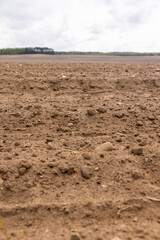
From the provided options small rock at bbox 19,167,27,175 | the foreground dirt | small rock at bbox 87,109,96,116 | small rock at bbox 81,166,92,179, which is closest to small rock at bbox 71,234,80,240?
the foreground dirt

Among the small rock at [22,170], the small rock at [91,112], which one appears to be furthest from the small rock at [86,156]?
the small rock at [91,112]

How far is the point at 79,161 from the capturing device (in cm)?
256

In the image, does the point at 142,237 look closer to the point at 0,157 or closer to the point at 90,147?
the point at 90,147

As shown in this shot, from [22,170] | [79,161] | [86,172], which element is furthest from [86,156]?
[22,170]

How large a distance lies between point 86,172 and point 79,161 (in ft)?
0.66

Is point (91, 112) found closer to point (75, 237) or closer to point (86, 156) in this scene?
point (86, 156)

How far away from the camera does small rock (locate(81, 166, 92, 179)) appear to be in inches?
93.4

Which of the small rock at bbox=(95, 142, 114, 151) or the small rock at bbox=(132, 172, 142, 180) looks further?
the small rock at bbox=(95, 142, 114, 151)

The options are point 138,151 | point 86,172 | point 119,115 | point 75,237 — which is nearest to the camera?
point 75,237

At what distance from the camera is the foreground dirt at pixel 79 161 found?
1.94 metres

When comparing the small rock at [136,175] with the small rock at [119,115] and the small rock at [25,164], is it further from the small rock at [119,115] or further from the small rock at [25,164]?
the small rock at [119,115]

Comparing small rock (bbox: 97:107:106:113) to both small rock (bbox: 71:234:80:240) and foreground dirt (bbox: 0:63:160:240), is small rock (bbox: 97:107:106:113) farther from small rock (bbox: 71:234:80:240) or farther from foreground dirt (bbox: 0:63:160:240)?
small rock (bbox: 71:234:80:240)

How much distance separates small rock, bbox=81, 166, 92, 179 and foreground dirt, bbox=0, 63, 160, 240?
0.01 m

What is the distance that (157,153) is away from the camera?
273 centimetres
